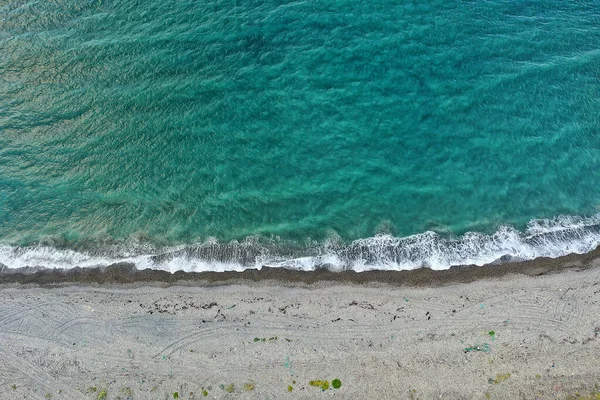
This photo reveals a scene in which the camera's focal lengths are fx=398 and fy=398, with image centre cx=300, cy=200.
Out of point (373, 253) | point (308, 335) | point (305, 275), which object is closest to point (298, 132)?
point (373, 253)

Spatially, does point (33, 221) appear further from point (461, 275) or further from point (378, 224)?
point (461, 275)

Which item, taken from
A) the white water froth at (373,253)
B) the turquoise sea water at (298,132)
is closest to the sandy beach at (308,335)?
the white water froth at (373,253)

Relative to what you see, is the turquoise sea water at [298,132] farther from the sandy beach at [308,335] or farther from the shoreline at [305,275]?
the sandy beach at [308,335]

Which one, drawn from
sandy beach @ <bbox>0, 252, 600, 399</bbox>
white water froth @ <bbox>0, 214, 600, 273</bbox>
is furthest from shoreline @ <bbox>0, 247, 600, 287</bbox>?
white water froth @ <bbox>0, 214, 600, 273</bbox>

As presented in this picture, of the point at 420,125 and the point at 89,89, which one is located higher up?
the point at 89,89

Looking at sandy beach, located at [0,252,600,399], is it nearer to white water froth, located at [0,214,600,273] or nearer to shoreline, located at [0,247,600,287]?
shoreline, located at [0,247,600,287]

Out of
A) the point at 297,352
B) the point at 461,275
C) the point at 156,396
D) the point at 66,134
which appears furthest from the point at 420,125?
the point at 66,134

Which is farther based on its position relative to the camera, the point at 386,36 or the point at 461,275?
the point at 386,36
